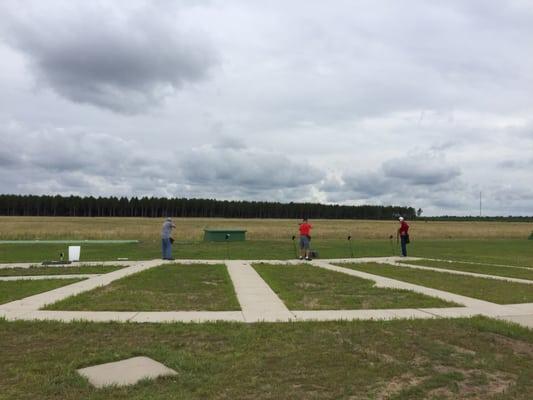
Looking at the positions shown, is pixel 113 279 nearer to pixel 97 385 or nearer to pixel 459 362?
pixel 97 385

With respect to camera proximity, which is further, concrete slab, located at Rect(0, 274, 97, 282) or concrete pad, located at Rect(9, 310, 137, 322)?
concrete slab, located at Rect(0, 274, 97, 282)

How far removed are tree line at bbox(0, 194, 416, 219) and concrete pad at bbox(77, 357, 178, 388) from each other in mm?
152055

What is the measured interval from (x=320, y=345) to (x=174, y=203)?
6444 inches

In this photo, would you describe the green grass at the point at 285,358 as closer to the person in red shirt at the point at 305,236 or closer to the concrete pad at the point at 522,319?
the concrete pad at the point at 522,319

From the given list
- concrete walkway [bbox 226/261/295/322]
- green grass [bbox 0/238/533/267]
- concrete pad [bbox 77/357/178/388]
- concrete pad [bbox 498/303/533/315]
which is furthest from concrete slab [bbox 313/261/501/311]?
green grass [bbox 0/238/533/267]

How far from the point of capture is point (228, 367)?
18.4 feet

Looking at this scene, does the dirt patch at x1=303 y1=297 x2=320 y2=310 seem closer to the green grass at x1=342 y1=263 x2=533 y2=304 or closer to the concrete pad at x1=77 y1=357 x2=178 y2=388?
the green grass at x1=342 y1=263 x2=533 y2=304

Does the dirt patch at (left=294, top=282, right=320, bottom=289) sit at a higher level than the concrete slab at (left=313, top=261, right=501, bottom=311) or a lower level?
lower

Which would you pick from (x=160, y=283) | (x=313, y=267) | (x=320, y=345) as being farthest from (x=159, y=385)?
(x=313, y=267)

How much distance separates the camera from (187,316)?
852 centimetres

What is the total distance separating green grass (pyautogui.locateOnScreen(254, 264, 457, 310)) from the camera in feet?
32.2

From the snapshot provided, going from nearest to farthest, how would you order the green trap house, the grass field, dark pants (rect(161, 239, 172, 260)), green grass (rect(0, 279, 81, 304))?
green grass (rect(0, 279, 81, 304)) → dark pants (rect(161, 239, 172, 260)) → the green trap house → the grass field

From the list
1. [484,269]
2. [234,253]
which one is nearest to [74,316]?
[484,269]

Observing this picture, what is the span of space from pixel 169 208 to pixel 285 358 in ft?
525
